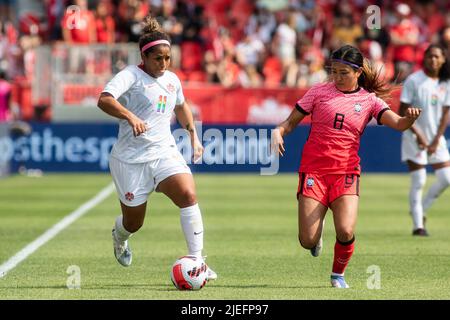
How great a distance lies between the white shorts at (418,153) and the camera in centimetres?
1405

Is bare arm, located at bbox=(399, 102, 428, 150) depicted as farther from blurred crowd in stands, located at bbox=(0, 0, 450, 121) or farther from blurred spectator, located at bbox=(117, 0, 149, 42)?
blurred crowd in stands, located at bbox=(0, 0, 450, 121)

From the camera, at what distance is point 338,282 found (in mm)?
9578

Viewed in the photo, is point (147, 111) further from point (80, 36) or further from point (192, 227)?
point (80, 36)

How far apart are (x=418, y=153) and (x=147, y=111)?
5272 mm

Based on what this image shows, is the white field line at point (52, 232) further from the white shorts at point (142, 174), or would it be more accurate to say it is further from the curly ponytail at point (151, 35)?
the curly ponytail at point (151, 35)

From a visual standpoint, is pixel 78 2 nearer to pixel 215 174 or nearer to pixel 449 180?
pixel 215 174

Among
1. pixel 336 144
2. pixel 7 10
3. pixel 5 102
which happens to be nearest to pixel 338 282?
pixel 336 144

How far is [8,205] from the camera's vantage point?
59.5 feet

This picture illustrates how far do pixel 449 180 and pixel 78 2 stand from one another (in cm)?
1522

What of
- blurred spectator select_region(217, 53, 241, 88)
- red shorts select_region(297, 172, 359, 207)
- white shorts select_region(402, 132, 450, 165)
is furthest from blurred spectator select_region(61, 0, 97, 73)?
red shorts select_region(297, 172, 359, 207)

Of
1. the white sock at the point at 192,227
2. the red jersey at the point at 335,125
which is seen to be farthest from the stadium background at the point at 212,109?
the red jersey at the point at 335,125

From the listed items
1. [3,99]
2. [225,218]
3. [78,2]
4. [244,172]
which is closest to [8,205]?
[225,218]

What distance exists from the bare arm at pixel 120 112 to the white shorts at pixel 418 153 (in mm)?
5540
